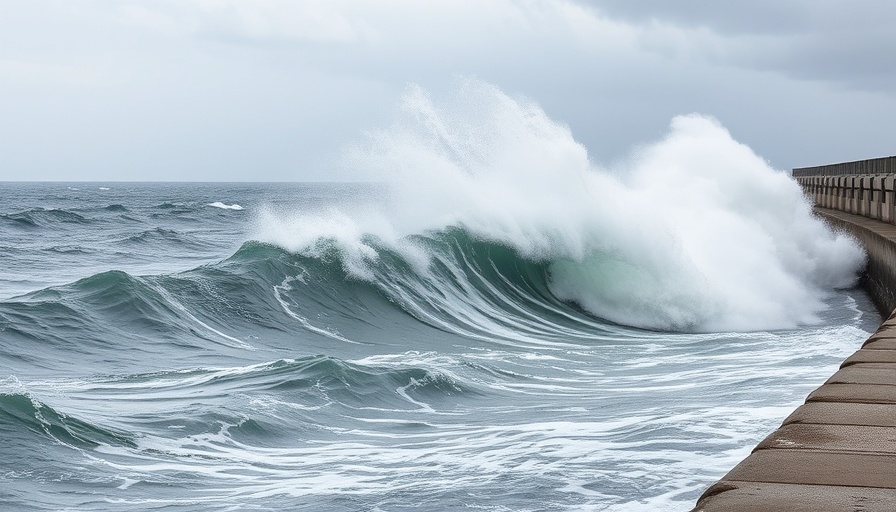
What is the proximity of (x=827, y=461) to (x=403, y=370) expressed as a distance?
235 inches

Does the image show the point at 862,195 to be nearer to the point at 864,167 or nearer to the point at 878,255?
the point at 864,167

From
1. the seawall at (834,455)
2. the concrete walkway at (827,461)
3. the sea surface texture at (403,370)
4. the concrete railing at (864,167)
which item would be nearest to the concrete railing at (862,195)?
the concrete railing at (864,167)

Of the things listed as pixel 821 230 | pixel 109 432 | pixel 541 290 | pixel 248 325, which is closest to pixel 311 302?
pixel 248 325

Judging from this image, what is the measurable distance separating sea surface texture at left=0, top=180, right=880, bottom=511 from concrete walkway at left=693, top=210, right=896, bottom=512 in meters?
1.34

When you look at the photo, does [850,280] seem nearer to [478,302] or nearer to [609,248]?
[609,248]

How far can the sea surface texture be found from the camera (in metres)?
5.41

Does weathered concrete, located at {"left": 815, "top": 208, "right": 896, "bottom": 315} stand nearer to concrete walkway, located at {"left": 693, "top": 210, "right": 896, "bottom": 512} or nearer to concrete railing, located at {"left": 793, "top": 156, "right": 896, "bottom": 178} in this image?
concrete railing, located at {"left": 793, "top": 156, "right": 896, "bottom": 178}

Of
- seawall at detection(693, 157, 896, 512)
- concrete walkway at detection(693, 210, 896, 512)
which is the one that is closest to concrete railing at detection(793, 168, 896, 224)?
seawall at detection(693, 157, 896, 512)

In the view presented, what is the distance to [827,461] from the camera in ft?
8.94

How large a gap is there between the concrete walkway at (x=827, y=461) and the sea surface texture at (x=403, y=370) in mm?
1344

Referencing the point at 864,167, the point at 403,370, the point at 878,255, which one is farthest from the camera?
the point at 864,167

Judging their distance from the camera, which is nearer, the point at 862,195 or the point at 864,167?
the point at 862,195

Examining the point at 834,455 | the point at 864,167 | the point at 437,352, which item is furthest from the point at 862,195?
the point at 834,455

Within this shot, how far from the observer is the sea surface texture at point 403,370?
17.7 feet
